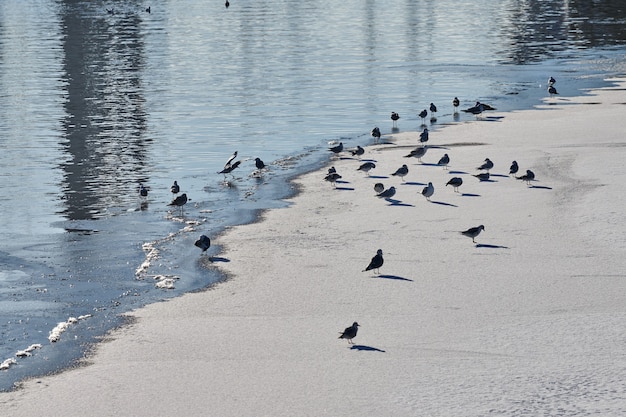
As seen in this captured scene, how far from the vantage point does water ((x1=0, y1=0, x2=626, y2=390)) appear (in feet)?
61.7

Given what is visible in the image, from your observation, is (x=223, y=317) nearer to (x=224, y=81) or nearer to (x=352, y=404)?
(x=352, y=404)

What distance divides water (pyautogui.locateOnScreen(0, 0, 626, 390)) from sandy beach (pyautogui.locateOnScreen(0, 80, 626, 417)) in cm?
96

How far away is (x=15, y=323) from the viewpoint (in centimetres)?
1630

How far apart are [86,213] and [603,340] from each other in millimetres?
12859

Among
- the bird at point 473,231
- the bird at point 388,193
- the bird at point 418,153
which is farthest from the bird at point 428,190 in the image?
the bird at point 418,153

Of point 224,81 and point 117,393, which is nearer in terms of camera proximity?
point 117,393

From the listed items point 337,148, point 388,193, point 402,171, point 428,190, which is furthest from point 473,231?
point 337,148

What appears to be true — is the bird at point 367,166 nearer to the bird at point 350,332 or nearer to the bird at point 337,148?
the bird at point 337,148

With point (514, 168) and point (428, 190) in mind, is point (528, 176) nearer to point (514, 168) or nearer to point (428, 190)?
point (514, 168)

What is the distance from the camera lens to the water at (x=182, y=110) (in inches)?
740

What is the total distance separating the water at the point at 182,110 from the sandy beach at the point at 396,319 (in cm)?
96

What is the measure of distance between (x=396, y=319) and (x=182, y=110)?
25.8m

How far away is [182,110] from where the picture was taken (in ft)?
132

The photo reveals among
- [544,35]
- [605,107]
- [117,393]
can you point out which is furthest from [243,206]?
[544,35]
